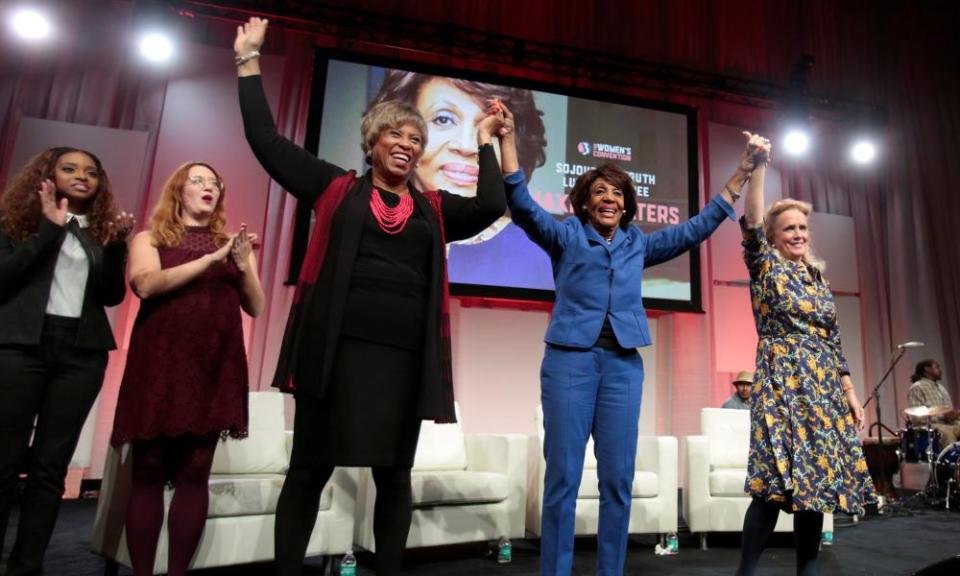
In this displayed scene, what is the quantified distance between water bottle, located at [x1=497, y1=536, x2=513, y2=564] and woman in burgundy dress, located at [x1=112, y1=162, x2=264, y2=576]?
149 cm

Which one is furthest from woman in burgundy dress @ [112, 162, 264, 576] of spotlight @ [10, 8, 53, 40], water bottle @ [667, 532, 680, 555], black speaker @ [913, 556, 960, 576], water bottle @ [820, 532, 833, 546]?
spotlight @ [10, 8, 53, 40]

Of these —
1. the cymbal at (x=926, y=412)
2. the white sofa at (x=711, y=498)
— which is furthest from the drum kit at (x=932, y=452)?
the white sofa at (x=711, y=498)

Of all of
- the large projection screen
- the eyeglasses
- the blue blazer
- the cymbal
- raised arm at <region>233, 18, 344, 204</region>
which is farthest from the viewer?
the large projection screen

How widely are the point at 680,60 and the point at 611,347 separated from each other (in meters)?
5.56

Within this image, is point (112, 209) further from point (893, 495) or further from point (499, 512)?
point (893, 495)

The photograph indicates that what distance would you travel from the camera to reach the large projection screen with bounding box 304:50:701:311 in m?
4.96

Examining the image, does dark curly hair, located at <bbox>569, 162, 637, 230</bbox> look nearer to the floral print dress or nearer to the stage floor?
the floral print dress

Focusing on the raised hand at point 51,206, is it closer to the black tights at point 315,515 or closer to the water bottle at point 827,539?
the black tights at point 315,515

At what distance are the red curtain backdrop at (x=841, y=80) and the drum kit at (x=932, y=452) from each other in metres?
1.56

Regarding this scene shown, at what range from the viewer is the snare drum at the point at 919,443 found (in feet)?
16.7

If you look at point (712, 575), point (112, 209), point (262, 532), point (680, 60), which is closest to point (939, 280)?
point (680, 60)

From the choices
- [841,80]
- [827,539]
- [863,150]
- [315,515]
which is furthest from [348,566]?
[841,80]

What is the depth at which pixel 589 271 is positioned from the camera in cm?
193

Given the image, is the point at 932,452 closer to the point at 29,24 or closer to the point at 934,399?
the point at 934,399
